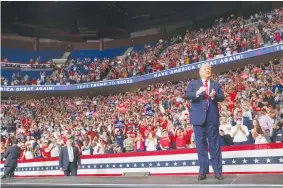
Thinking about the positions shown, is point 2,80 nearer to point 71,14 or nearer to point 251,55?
point 71,14

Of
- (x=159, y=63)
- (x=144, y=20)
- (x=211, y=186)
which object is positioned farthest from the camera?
(x=144, y=20)

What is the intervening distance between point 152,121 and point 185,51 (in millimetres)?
10800

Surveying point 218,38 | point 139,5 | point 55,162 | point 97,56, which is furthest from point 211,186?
point 97,56

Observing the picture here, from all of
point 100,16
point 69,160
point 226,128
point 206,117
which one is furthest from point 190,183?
point 100,16

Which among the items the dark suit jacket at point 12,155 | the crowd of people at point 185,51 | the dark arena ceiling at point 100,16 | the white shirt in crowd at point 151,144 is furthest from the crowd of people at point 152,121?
the dark arena ceiling at point 100,16

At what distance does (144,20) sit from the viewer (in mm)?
31984

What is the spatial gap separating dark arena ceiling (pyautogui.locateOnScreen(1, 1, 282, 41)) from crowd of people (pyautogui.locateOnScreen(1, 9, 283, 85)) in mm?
1860

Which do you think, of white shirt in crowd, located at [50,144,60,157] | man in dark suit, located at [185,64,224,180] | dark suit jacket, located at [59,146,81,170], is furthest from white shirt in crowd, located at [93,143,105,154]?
man in dark suit, located at [185,64,224,180]

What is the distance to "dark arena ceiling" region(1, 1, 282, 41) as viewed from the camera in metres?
27.7

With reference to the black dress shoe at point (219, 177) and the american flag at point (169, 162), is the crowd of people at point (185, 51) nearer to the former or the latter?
the american flag at point (169, 162)

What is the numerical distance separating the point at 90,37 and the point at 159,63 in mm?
11035

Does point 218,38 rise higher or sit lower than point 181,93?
higher

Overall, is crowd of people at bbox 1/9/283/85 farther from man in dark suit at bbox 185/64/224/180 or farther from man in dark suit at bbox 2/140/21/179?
man in dark suit at bbox 185/64/224/180

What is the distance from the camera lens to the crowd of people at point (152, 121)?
9.90m
